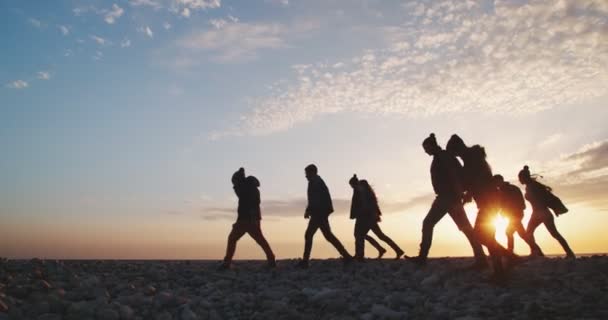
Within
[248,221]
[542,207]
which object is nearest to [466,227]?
[542,207]

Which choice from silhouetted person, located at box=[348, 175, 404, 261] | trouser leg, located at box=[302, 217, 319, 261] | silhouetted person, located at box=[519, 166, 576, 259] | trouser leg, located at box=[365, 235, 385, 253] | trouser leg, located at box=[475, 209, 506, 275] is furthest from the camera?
trouser leg, located at box=[365, 235, 385, 253]

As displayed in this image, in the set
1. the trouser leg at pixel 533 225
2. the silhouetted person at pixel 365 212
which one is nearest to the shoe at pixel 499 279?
the silhouetted person at pixel 365 212

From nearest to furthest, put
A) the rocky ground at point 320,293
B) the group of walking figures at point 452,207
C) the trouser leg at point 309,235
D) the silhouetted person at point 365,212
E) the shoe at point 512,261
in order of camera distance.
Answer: the rocky ground at point 320,293 → the group of walking figures at point 452,207 → the shoe at point 512,261 → the trouser leg at point 309,235 → the silhouetted person at point 365,212

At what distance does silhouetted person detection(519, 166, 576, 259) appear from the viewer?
1177 centimetres

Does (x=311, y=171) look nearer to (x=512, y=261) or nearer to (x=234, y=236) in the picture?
(x=234, y=236)

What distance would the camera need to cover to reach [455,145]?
8.48 meters

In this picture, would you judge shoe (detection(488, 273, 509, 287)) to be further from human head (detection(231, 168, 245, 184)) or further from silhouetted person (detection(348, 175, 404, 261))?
human head (detection(231, 168, 245, 184))

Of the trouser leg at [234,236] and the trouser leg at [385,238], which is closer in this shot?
the trouser leg at [234,236]

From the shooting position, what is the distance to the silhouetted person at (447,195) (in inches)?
336

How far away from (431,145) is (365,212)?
12.2 ft

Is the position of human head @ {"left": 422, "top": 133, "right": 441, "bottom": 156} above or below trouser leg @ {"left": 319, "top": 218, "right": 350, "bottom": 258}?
above

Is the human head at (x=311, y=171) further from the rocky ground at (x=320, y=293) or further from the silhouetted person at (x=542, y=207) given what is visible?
the silhouetted person at (x=542, y=207)

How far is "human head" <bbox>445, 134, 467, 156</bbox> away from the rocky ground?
2.22 meters

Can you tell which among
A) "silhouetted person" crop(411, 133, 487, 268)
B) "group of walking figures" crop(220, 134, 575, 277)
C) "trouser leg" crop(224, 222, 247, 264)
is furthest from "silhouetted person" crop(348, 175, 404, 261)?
"silhouetted person" crop(411, 133, 487, 268)
